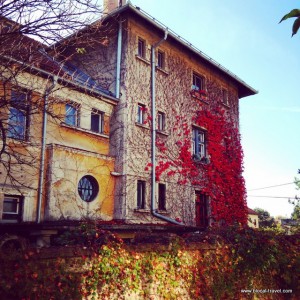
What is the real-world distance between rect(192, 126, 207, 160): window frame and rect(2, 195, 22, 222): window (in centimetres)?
903

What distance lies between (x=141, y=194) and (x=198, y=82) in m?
7.87

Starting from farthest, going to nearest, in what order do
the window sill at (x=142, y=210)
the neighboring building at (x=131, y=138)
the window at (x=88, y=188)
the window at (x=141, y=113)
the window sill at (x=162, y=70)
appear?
the window sill at (x=162, y=70) < the window at (x=141, y=113) < the window sill at (x=142, y=210) < the window at (x=88, y=188) < the neighboring building at (x=131, y=138)

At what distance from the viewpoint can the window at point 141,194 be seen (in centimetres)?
1388

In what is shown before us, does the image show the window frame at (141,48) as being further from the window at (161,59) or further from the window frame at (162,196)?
the window frame at (162,196)

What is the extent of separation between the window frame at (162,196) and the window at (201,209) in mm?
2412

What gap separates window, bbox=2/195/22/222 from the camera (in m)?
10.1

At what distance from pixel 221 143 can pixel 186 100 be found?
330 centimetres

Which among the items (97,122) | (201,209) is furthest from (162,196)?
(97,122)

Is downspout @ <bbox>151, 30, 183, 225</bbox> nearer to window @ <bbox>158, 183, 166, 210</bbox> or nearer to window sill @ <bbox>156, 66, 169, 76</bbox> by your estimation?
window sill @ <bbox>156, 66, 169, 76</bbox>

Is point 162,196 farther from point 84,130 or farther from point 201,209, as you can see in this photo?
point 84,130

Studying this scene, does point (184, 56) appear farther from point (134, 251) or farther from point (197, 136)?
point (134, 251)

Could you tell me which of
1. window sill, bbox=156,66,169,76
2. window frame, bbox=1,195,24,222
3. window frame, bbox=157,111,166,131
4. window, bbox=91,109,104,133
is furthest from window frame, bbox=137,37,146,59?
window frame, bbox=1,195,24,222

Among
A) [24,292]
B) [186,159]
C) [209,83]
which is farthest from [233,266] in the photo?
[209,83]

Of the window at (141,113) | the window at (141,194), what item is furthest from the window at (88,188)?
the window at (141,113)
